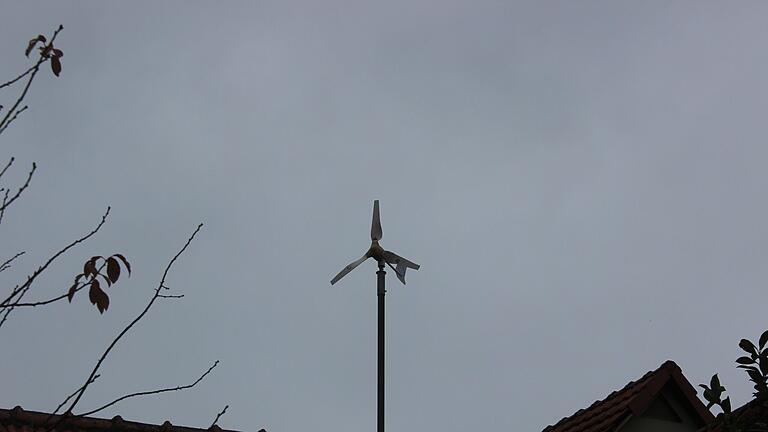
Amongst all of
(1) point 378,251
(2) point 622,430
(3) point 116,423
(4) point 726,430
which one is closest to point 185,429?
(3) point 116,423

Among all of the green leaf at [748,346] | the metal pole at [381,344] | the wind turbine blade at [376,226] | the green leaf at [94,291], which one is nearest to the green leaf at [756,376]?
the green leaf at [748,346]

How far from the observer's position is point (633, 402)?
13758 millimetres

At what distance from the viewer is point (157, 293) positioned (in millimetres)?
6809

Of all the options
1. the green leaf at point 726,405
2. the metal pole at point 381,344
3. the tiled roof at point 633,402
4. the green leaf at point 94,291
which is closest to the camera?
the green leaf at point 94,291

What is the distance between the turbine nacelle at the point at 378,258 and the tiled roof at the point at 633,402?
276 cm

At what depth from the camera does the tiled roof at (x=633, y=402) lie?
13.7m

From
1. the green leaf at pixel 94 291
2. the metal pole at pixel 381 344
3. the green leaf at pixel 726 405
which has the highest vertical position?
the metal pole at pixel 381 344

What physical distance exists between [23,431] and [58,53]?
24.8ft

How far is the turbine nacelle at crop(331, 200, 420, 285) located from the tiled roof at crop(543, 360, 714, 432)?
2.76 metres

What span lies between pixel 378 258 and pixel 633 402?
3361 millimetres

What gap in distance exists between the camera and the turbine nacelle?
13.9 m

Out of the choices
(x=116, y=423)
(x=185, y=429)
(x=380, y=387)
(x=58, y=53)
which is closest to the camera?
(x=58, y=53)

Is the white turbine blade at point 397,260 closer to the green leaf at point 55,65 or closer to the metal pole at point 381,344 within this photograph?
the metal pole at point 381,344

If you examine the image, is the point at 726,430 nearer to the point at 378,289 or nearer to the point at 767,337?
the point at 767,337
